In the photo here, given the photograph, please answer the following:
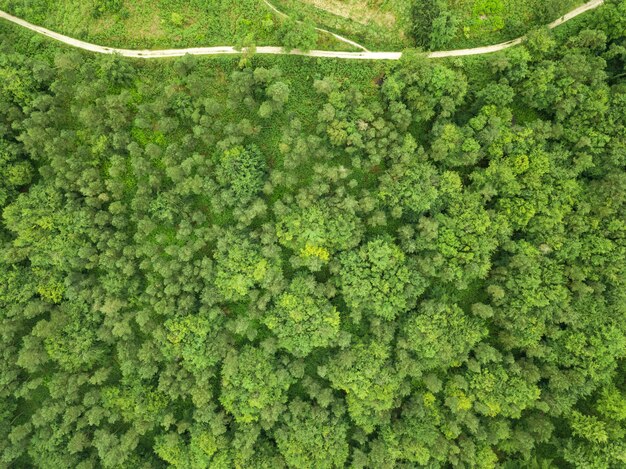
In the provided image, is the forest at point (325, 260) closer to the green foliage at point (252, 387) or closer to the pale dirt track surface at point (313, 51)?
the green foliage at point (252, 387)

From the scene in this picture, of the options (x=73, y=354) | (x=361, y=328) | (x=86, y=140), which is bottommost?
(x=73, y=354)

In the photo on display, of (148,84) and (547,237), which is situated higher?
(148,84)

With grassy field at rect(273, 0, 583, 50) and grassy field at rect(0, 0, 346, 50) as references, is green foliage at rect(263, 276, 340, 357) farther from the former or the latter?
grassy field at rect(273, 0, 583, 50)

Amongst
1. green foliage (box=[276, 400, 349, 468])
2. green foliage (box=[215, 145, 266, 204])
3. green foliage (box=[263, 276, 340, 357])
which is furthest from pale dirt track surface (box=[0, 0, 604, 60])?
green foliage (box=[276, 400, 349, 468])

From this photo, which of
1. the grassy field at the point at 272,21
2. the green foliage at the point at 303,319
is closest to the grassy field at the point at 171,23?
the grassy field at the point at 272,21

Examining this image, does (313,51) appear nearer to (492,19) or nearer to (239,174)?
(239,174)

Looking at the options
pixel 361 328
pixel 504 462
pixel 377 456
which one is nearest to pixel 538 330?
pixel 504 462

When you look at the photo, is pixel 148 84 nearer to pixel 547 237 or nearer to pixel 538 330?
pixel 547 237
